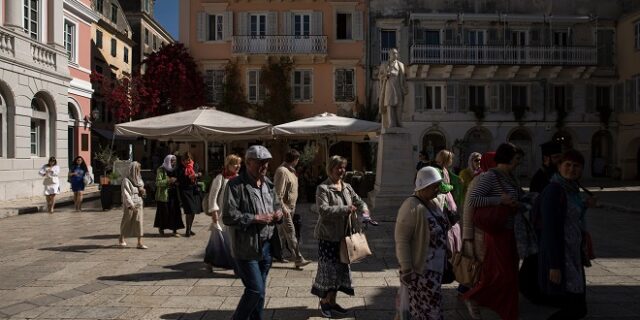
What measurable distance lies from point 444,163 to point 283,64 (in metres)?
19.8

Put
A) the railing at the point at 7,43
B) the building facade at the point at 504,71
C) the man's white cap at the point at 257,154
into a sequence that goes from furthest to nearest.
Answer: the building facade at the point at 504,71 → the railing at the point at 7,43 → the man's white cap at the point at 257,154

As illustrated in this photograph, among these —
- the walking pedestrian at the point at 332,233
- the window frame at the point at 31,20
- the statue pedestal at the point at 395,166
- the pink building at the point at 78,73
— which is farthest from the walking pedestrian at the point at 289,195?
the pink building at the point at 78,73

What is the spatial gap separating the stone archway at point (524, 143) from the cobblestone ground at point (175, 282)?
18139 millimetres

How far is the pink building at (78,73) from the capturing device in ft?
68.2

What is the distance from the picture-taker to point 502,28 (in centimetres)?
2638

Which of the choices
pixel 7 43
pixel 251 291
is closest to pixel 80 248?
pixel 251 291

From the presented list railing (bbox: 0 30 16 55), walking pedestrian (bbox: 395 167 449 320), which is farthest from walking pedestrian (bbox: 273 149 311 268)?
railing (bbox: 0 30 16 55)

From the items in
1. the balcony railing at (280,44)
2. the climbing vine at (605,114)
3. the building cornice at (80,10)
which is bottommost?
the climbing vine at (605,114)

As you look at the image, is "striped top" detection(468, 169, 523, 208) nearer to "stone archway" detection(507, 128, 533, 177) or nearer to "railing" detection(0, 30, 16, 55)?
"railing" detection(0, 30, 16, 55)

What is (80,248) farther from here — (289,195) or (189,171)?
(289,195)

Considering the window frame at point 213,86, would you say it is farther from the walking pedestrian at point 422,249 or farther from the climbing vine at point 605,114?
the walking pedestrian at point 422,249

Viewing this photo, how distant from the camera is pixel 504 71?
26.4m

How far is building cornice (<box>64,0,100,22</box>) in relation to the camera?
66.4 ft

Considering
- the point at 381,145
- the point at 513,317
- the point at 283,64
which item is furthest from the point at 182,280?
the point at 283,64
